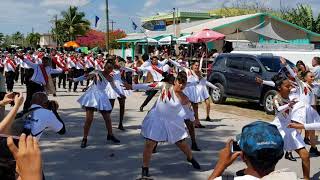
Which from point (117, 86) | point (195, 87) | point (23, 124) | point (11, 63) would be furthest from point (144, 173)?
point (11, 63)

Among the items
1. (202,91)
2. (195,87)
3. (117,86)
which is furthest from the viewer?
(202,91)

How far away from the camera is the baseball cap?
2.61m

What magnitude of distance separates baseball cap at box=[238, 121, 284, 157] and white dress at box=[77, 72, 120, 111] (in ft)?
23.4

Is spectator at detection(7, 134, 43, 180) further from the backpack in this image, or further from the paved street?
the paved street

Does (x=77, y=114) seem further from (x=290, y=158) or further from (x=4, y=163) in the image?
(x=4, y=163)

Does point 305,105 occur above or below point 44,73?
below

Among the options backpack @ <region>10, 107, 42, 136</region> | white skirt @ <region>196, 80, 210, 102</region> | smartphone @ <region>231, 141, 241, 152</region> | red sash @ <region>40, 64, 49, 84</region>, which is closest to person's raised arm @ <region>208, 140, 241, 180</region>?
smartphone @ <region>231, 141, 241, 152</region>

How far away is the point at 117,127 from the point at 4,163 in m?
9.06

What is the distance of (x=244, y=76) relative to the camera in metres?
15.6

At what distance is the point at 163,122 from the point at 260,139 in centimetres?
471

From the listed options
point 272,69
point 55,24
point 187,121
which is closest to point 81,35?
point 55,24

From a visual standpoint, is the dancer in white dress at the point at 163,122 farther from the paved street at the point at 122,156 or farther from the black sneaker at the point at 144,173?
the paved street at the point at 122,156

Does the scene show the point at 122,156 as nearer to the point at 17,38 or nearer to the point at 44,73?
the point at 44,73

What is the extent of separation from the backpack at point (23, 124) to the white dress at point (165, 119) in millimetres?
2381
